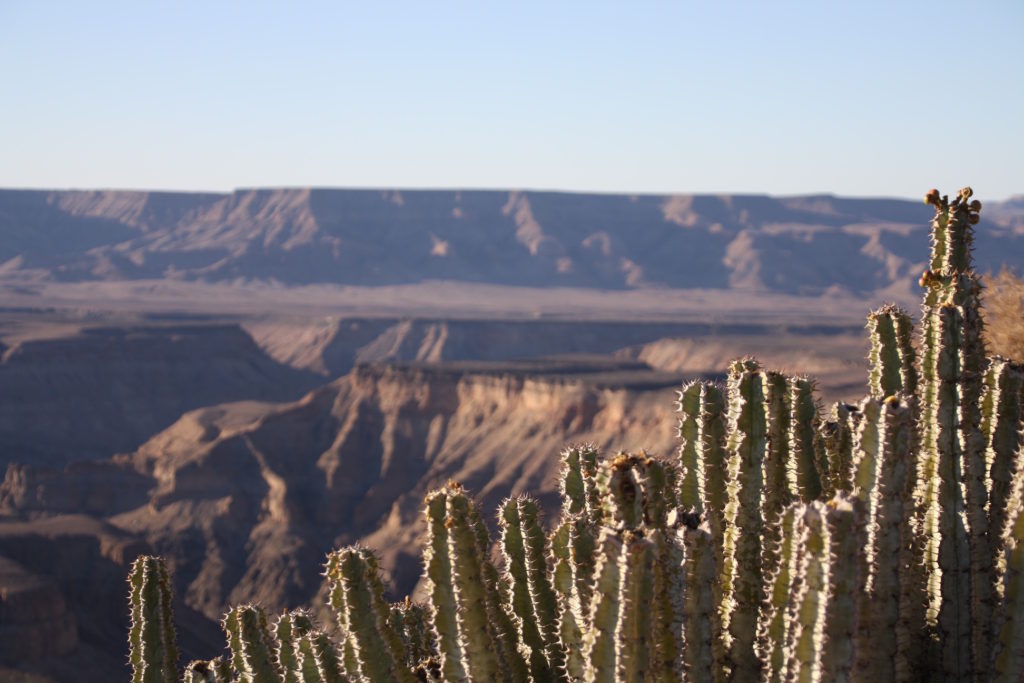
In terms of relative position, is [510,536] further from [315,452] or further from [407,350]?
[407,350]

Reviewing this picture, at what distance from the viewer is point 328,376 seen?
119m

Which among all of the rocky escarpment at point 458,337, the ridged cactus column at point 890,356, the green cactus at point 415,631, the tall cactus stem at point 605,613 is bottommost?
the tall cactus stem at point 605,613

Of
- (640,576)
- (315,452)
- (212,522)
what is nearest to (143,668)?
(640,576)

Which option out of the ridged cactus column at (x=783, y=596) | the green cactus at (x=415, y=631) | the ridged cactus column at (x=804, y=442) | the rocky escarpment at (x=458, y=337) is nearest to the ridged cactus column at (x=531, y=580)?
the green cactus at (x=415, y=631)

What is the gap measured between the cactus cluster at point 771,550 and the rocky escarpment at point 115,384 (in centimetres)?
7871

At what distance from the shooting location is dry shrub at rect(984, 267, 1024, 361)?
63.0 ft

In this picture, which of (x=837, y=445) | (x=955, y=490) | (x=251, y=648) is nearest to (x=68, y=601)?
(x=251, y=648)

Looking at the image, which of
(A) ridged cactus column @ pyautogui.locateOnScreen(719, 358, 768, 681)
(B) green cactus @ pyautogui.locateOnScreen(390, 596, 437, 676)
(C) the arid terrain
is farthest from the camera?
(C) the arid terrain

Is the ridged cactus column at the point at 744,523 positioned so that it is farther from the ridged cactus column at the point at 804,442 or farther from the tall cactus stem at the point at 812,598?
the tall cactus stem at the point at 812,598

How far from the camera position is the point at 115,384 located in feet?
325

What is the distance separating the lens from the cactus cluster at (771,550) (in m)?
6.12

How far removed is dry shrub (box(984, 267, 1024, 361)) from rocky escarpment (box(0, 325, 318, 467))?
70564mm

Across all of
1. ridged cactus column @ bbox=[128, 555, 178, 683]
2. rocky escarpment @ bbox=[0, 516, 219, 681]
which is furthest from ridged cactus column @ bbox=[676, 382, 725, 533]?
rocky escarpment @ bbox=[0, 516, 219, 681]

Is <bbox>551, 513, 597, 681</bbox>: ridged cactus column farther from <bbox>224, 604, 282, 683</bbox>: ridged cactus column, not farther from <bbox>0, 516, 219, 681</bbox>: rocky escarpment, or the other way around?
<bbox>0, 516, 219, 681</bbox>: rocky escarpment
